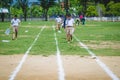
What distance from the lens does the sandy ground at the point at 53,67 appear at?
12.7 metres

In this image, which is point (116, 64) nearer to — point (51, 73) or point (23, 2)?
point (51, 73)

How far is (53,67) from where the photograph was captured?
49.0ft

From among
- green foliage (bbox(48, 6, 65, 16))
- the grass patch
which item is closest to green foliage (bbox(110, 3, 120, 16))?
green foliage (bbox(48, 6, 65, 16))

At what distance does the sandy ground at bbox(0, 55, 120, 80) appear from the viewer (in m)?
12.7

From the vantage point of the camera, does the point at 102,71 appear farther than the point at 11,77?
Yes

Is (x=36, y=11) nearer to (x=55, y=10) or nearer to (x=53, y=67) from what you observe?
(x=55, y=10)

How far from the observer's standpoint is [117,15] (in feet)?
374

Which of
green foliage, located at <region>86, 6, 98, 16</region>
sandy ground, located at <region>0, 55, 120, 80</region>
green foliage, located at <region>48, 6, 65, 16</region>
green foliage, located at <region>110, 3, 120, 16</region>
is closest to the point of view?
sandy ground, located at <region>0, 55, 120, 80</region>

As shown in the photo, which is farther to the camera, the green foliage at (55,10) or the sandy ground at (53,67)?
the green foliage at (55,10)

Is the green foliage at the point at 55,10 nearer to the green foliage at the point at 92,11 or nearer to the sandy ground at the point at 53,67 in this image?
the green foliage at the point at 92,11

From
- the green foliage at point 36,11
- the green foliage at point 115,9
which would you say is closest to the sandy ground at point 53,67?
the green foliage at point 115,9

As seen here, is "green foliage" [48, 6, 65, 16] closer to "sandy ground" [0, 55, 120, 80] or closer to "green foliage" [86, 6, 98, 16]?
"green foliage" [86, 6, 98, 16]

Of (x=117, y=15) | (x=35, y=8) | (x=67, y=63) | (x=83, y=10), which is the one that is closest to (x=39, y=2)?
(x=35, y=8)

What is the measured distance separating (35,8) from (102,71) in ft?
517
